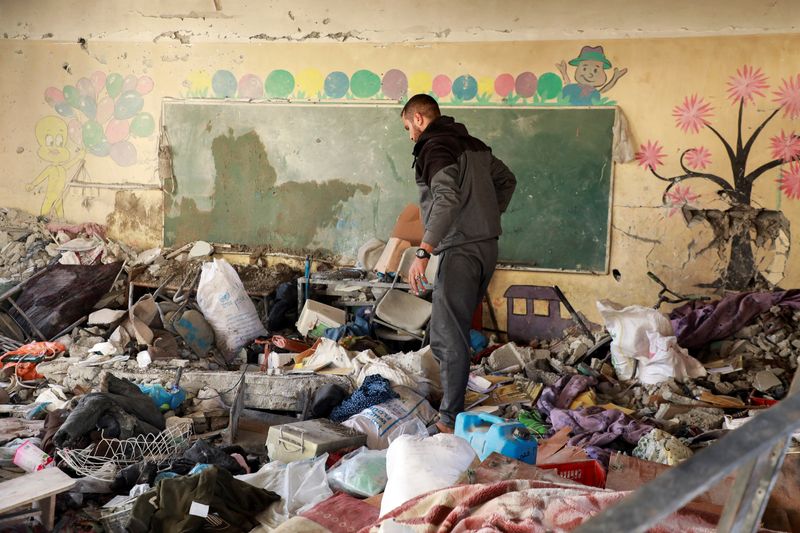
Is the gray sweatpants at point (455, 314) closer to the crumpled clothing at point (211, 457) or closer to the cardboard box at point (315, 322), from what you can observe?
the crumpled clothing at point (211, 457)

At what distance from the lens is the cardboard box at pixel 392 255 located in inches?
235

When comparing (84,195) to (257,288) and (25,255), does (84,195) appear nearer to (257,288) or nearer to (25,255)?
(25,255)

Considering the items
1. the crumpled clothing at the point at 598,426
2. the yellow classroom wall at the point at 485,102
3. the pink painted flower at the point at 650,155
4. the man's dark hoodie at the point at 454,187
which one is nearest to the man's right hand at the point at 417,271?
the man's dark hoodie at the point at 454,187

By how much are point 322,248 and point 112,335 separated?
6.44 feet

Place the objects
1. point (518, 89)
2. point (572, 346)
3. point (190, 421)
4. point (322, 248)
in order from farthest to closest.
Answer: point (322, 248), point (518, 89), point (572, 346), point (190, 421)

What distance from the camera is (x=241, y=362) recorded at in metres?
5.66

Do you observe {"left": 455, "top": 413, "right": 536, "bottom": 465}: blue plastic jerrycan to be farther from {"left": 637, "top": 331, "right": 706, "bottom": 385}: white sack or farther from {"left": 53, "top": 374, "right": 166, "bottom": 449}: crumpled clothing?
{"left": 637, "top": 331, "right": 706, "bottom": 385}: white sack

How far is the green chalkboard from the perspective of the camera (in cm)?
615

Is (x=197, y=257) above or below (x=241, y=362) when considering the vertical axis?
above

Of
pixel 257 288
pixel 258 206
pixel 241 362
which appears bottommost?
pixel 241 362

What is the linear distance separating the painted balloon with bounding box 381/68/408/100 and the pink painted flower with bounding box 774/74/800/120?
3.04 metres

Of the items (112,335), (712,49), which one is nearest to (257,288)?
(112,335)

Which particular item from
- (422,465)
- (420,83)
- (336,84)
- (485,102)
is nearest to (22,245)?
(336,84)

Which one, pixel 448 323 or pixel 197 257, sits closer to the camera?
pixel 448 323
